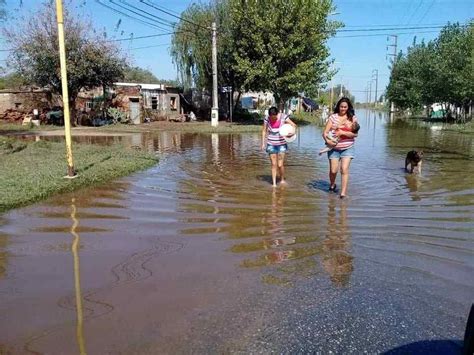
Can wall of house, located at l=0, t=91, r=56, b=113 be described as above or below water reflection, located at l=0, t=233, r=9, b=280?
above

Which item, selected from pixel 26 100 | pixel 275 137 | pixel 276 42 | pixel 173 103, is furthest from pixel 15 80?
pixel 275 137

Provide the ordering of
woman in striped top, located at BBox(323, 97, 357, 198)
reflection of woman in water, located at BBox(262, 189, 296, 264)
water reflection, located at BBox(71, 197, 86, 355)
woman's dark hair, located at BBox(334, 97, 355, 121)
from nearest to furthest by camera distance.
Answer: water reflection, located at BBox(71, 197, 86, 355) < reflection of woman in water, located at BBox(262, 189, 296, 264) < woman's dark hair, located at BBox(334, 97, 355, 121) < woman in striped top, located at BBox(323, 97, 357, 198)

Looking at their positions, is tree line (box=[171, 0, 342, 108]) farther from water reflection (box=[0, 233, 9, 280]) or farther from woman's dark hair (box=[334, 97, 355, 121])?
water reflection (box=[0, 233, 9, 280])

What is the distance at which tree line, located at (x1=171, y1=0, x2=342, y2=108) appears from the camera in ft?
112

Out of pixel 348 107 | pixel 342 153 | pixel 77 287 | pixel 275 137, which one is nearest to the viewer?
pixel 77 287

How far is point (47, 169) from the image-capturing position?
10.2m

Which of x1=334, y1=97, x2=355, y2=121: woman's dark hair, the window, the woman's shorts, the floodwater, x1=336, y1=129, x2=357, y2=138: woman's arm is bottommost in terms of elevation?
the floodwater

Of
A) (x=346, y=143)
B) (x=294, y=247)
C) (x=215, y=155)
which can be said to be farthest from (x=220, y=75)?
(x=294, y=247)

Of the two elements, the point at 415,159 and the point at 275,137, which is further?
the point at 415,159

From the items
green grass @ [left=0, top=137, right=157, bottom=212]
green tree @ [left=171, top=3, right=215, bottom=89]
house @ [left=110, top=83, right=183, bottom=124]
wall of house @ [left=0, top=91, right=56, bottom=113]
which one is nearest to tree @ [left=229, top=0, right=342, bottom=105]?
green tree @ [left=171, top=3, right=215, bottom=89]

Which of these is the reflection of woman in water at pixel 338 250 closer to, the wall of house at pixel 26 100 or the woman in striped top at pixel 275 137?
the woman in striped top at pixel 275 137

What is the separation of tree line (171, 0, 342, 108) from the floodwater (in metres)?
27.1

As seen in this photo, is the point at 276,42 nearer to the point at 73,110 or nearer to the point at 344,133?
the point at 73,110

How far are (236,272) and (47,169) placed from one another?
7002 mm
